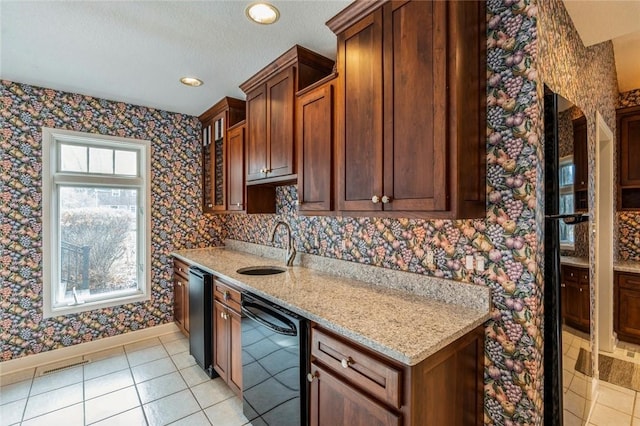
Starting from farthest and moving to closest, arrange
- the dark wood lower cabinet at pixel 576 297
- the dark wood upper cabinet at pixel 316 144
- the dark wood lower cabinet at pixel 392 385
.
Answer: the dark wood upper cabinet at pixel 316 144 → the dark wood lower cabinet at pixel 576 297 → the dark wood lower cabinet at pixel 392 385

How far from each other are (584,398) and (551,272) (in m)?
1.09

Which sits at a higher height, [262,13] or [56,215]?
[262,13]

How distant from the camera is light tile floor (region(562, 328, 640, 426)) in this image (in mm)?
1599

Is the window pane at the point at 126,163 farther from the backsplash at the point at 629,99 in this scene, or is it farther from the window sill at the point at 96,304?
the backsplash at the point at 629,99

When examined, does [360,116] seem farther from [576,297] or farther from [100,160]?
[100,160]

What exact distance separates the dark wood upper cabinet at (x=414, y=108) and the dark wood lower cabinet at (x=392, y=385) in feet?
2.15

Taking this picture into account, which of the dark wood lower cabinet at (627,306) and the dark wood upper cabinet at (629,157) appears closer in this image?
the dark wood lower cabinet at (627,306)

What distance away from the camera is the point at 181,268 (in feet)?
11.1

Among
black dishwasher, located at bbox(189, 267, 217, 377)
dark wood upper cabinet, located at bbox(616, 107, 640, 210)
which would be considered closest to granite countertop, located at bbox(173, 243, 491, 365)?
black dishwasher, located at bbox(189, 267, 217, 377)

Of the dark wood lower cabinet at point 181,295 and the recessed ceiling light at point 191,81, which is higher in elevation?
the recessed ceiling light at point 191,81

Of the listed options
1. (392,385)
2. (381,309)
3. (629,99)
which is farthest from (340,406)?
(629,99)

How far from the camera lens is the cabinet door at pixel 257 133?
2562 mm

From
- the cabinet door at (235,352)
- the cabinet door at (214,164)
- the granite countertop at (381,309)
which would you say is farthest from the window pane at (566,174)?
the cabinet door at (214,164)

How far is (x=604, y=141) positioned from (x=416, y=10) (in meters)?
2.53
